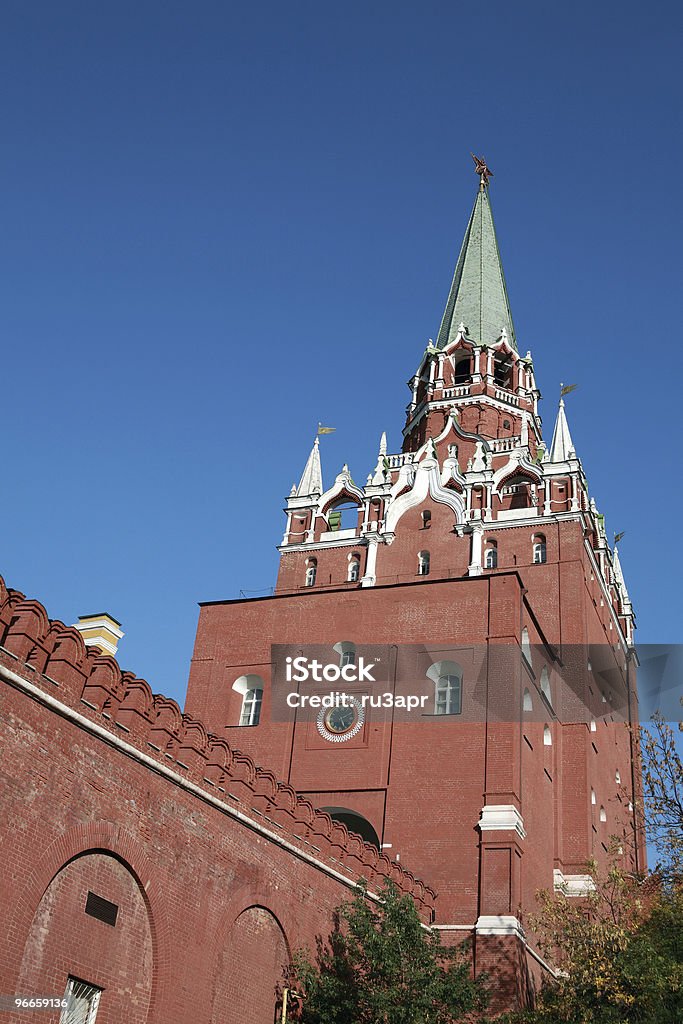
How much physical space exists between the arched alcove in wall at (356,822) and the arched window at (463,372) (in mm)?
26356

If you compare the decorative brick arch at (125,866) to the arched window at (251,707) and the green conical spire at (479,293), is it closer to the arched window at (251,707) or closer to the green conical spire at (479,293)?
the arched window at (251,707)

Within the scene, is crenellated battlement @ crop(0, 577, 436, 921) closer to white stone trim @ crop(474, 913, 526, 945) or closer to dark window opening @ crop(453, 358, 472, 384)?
white stone trim @ crop(474, 913, 526, 945)

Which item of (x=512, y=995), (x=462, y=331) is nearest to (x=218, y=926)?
(x=512, y=995)

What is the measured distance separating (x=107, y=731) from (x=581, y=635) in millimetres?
25707

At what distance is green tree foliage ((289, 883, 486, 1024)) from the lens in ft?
70.6

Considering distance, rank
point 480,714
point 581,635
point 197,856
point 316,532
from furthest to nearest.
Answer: point 316,532 < point 581,635 < point 480,714 < point 197,856

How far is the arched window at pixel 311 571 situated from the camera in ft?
149

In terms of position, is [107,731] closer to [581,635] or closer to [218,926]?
[218,926]

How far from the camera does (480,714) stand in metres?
31.8

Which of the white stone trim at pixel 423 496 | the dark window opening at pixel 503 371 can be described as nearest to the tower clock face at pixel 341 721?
the white stone trim at pixel 423 496

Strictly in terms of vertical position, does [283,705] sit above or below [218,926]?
above

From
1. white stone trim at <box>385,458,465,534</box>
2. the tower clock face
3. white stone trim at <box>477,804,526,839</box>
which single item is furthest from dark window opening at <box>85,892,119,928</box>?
white stone trim at <box>385,458,465,534</box>

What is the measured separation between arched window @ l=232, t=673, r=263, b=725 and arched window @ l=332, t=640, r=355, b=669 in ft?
9.10

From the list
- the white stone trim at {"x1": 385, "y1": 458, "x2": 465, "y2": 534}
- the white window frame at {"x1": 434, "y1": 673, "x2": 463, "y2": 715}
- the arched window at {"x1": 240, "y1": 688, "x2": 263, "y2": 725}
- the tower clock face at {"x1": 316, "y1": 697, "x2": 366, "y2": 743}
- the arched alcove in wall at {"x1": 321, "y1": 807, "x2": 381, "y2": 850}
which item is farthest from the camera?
the white stone trim at {"x1": 385, "y1": 458, "x2": 465, "y2": 534}
